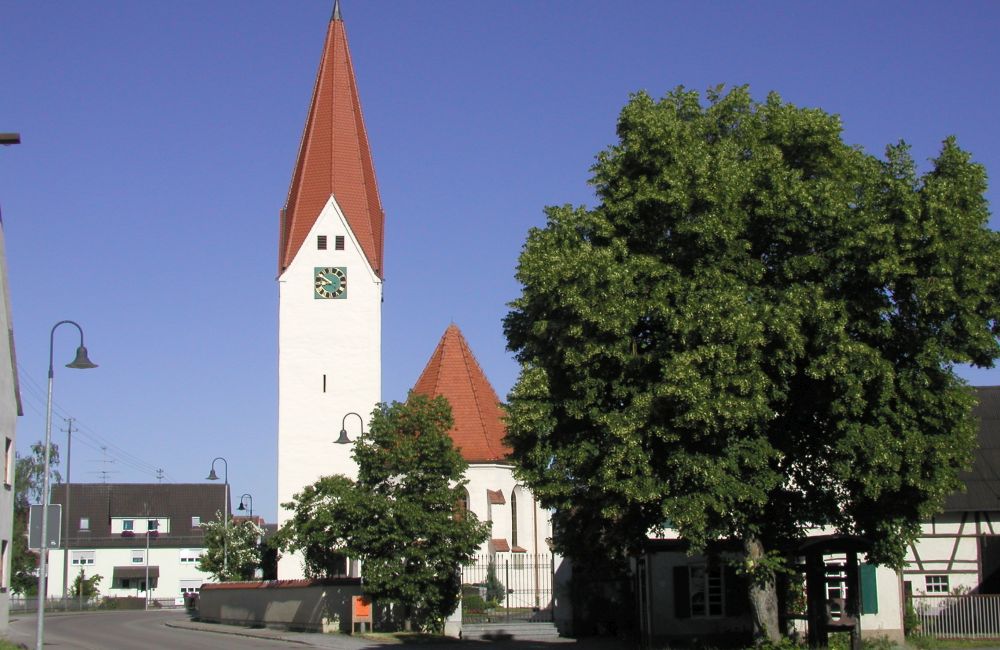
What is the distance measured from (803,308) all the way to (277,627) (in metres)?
26.1

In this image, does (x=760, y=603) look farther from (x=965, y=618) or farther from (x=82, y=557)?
(x=82, y=557)

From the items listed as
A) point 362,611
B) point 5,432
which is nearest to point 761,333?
point 5,432

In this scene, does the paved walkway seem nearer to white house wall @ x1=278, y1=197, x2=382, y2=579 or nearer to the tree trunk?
the tree trunk

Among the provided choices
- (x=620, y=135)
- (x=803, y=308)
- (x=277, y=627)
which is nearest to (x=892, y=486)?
(x=803, y=308)

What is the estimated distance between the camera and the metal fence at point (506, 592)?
40.3m

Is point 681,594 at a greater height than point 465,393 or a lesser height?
lesser

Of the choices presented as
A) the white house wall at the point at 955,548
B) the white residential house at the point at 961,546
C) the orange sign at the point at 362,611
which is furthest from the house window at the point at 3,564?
the white house wall at the point at 955,548

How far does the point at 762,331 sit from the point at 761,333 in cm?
11

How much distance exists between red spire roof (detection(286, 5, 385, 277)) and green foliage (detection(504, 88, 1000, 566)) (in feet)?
114

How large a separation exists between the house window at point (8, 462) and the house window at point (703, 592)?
16958 mm

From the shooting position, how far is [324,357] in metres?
54.8

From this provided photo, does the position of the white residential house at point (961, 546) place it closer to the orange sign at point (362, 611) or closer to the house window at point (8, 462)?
the orange sign at point (362, 611)

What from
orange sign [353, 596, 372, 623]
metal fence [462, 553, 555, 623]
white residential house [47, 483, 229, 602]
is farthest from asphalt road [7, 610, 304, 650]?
white residential house [47, 483, 229, 602]

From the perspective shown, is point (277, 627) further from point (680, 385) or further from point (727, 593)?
point (680, 385)
